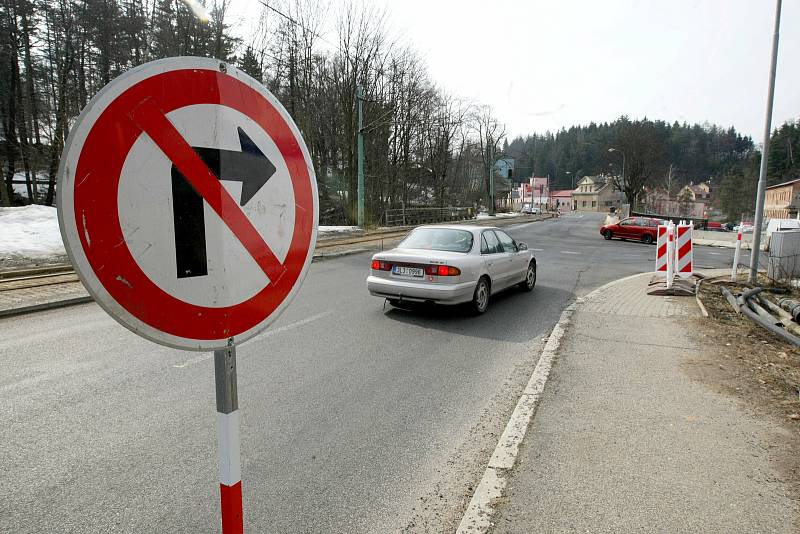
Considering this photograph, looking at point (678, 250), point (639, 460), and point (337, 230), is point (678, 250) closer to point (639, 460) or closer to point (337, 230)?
point (639, 460)

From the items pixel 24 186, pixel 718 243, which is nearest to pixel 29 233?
pixel 24 186

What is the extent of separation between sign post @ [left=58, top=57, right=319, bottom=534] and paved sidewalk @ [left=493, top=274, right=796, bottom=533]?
2017 millimetres

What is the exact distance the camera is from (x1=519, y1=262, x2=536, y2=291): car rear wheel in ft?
33.6

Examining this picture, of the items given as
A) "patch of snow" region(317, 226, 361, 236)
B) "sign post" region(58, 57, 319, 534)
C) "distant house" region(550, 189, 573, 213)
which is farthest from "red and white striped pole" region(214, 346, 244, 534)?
"distant house" region(550, 189, 573, 213)

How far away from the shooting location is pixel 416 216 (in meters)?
37.0

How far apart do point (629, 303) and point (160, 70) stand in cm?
915

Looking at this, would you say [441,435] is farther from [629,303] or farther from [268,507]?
[629,303]

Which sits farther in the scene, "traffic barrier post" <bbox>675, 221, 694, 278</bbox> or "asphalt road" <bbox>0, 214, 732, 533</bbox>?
"traffic barrier post" <bbox>675, 221, 694, 278</bbox>

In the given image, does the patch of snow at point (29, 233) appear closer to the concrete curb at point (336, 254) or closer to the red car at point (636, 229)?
the concrete curb at point (336, 254)

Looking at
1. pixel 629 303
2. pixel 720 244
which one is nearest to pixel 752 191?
pixel 720 244

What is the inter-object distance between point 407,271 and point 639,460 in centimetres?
492

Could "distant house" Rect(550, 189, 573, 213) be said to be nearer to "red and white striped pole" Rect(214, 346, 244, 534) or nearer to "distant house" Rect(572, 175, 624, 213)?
"distant house" Rect(572, 175, 624, 213)

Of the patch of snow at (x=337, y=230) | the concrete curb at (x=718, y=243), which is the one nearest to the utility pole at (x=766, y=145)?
the patch of snow at (x=337, y=230)

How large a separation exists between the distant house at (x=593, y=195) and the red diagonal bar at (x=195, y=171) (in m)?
140
